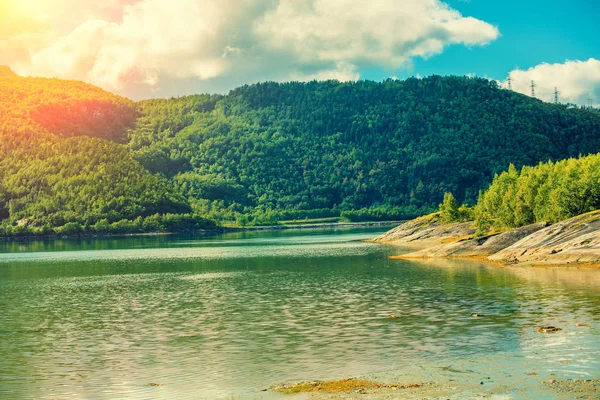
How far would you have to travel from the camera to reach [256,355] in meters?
43.4

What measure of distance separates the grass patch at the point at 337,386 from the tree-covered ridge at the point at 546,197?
8628 centimetres

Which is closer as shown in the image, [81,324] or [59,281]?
[81,324]

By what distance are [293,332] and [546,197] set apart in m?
83.6

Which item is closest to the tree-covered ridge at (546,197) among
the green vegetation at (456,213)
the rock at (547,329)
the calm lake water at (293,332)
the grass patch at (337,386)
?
the green vegetation at (456,213)

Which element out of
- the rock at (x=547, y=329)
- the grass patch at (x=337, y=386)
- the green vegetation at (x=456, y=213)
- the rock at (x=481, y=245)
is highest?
the green vegetation at (x=456, y=213)

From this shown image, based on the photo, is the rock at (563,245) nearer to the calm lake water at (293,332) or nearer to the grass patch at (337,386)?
the calm lake water at (293,332)

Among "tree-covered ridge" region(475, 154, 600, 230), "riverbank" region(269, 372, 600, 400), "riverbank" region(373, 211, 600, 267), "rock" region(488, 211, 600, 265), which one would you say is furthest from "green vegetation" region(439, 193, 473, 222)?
"riverbank" region(269, 372, 600, 400)

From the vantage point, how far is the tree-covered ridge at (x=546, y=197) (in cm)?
11200

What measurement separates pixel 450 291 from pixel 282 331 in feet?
85.3

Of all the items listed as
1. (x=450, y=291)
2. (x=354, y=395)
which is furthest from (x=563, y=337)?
(x=450, y=291)

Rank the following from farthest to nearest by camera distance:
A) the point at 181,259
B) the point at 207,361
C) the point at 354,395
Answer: the point at 181,259 < the point at 207,361 < the point at 354,395

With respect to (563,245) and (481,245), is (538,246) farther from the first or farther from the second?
(481,245)

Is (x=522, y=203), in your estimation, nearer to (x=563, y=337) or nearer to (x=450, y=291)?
(x=450, y=291)

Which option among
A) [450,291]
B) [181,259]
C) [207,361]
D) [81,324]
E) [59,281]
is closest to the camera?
[207,361]
